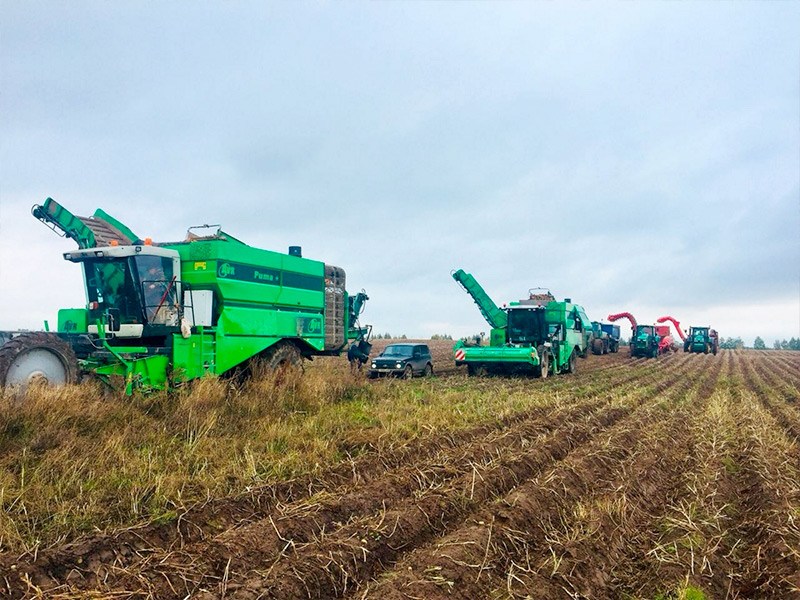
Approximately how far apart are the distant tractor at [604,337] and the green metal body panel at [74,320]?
36.0 meters

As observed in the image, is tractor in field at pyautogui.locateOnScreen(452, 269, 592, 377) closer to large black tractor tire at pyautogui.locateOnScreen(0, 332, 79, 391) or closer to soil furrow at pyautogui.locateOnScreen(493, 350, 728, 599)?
soil furrow at pyautogui.locateOnScreen(493, 350, 728, 599)

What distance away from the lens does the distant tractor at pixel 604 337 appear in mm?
42006

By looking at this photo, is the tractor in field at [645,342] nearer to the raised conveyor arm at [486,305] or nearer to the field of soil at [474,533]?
the raised conveyor arm at [486,305]

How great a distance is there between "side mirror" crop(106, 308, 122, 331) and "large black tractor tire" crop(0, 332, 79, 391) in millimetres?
1551

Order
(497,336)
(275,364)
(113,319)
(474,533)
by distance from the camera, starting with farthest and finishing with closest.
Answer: (497,336) < (275,364) < (113,319) < (474,533)

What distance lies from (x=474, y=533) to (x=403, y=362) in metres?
15.1

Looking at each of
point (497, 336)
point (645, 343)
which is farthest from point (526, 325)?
point (645, 343)

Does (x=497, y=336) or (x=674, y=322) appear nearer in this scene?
(x=497, y=336)

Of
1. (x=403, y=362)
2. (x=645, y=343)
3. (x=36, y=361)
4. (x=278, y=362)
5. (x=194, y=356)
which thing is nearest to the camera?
(x=36, y=361)

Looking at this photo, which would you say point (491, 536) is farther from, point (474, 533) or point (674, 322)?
point (674, 322)

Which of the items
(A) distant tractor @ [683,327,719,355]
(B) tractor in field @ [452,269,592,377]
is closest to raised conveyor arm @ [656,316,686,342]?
(A) distant tractor @ [683,327,719,355]

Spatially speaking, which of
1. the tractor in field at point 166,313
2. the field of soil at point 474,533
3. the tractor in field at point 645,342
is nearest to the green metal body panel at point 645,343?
the tractor in field at point 645,342

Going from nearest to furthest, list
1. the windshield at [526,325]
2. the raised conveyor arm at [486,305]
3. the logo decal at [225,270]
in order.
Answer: the logo decal at [225,270]
the windshield at [526,325]
the raised conveyor arm at [486,305]

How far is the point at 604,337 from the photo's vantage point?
144 feet
